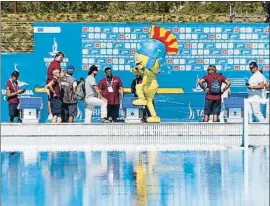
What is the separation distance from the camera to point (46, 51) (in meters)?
18.7

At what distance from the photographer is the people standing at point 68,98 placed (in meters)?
17.0

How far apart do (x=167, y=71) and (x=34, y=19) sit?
6.65 metres

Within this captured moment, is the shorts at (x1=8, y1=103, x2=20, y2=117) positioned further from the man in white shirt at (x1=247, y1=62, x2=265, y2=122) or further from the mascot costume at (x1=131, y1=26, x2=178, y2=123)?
the man in white shirt at (x1=247, y1=62, x2=265, y2=122)

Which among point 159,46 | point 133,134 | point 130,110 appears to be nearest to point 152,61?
point 159,46

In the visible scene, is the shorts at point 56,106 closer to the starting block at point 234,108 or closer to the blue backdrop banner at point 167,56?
the blue backdrop banner at point 167,56

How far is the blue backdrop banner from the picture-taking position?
18.5 meters

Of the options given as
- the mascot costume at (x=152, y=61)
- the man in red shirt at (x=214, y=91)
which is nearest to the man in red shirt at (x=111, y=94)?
the mascot costume at (x=152, y=61)

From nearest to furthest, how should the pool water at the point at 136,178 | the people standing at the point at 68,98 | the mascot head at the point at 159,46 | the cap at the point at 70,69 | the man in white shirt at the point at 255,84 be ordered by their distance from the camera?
the pool water at the point at 136,178, the people standing at the point at 68,98, the cap at the point at 70,69, the man in white shirt at the point at 255,84, the mascot head at the point at 159,46

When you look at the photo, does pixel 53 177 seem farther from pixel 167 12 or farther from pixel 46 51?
pixel 167 12

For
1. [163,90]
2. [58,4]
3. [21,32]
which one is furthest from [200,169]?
[58,4]

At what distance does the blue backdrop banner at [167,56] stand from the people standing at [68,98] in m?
1.38

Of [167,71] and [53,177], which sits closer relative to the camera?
[53,177]

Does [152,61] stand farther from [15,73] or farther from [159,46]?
[15,73]

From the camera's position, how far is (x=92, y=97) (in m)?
17.5
